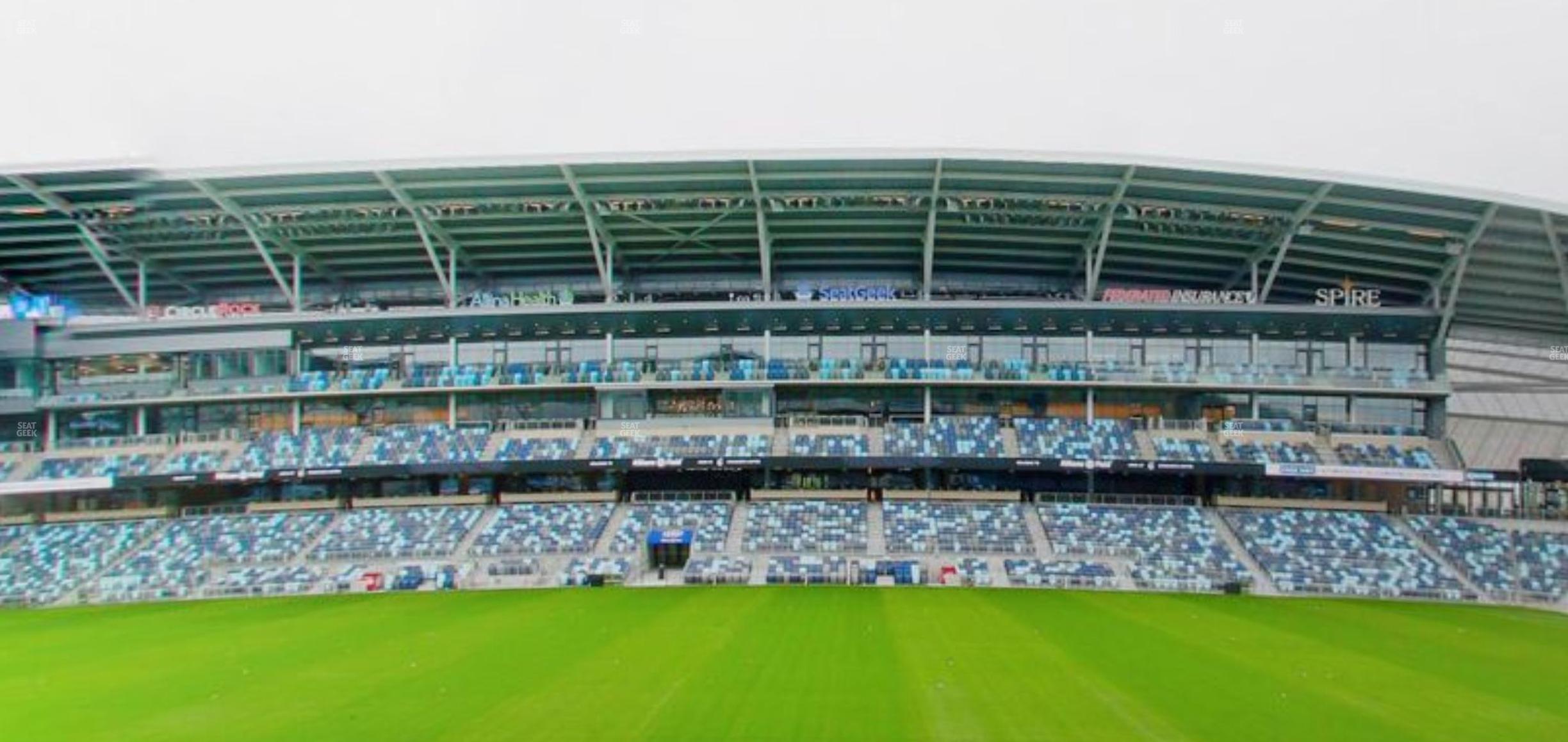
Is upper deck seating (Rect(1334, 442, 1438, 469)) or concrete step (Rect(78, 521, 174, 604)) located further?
upper deck seating (Rect(1334, 442, 1438, 469))

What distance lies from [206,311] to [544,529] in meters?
24.7

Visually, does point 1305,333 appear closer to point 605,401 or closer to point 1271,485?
point 1271,485

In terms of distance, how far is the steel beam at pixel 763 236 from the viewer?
174 ft

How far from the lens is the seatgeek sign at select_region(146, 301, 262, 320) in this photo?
62.3 metres

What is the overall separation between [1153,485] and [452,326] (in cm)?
3867

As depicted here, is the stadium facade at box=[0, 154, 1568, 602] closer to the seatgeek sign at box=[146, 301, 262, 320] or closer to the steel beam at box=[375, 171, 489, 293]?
→ the steel beam at box=[375, 171, 489, 293]

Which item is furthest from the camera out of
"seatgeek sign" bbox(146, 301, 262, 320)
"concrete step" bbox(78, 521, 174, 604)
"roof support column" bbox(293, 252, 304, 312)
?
"seatgeek sign" bbox(146, 301, 262, 320)

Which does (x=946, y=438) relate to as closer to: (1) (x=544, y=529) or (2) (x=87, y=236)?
(1) (x=544, y=529)

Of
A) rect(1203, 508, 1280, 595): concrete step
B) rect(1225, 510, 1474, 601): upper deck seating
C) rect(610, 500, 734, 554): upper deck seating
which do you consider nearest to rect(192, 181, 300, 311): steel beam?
rect(610, 500, 734, 554): upper deck seating

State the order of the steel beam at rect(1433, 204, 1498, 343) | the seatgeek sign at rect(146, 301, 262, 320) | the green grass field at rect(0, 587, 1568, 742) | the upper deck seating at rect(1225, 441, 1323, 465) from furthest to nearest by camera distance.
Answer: the seatgeek sign at rect(146, 301, 262, 320), the upper deck seating at rect(1225, 441, 1323, 465), the steel beam at rect(1433, 204, 1498, 343), the green grass field at rect(0, 587, 1568, 742)

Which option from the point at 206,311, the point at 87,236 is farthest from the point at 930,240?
the point at 87,236

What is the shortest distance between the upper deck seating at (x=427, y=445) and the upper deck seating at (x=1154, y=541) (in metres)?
29.8

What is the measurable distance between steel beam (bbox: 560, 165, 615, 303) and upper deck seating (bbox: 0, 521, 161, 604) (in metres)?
26.8

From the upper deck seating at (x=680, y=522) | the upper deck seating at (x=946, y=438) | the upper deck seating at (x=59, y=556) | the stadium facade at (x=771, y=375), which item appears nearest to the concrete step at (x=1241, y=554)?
the stadium facade at (x=771, y=375)
